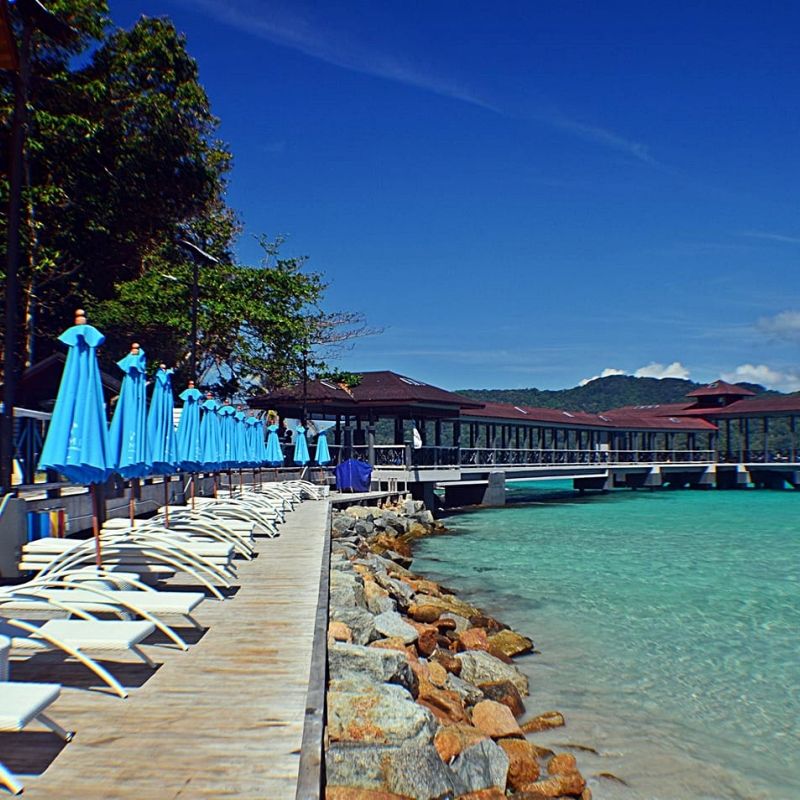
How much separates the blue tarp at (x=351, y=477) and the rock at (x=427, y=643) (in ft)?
48.9

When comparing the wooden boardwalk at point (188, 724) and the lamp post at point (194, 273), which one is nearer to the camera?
the wooden boardwalk at point (188, 724)

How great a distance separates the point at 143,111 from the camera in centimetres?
2212

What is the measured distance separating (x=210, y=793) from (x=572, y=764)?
3310 millimetres

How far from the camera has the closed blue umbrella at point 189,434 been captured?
34.2 ft

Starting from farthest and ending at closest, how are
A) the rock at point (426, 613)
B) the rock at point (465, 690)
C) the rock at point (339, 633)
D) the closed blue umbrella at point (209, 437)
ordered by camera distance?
the closed blue umbrella at point (209, 437) → the rock at point (426, 613) → the rock at point (465, 690) → the rock at point (339, 633)

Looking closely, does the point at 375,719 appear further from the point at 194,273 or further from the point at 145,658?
the point at 194,273

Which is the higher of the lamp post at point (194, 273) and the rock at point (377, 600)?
the lamp post at point (194, 273)

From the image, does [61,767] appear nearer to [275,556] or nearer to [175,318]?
[275,556]

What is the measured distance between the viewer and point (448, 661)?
25.1ft

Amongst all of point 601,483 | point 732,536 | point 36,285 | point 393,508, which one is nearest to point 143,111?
point 36,285

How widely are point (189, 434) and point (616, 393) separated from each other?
126 meters

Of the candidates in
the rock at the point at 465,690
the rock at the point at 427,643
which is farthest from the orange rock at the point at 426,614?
the rock at the point at 465,690

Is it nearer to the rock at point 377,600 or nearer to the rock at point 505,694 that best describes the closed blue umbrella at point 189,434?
the rock at point 377,600

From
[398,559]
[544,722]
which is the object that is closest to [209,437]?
[398,559]
